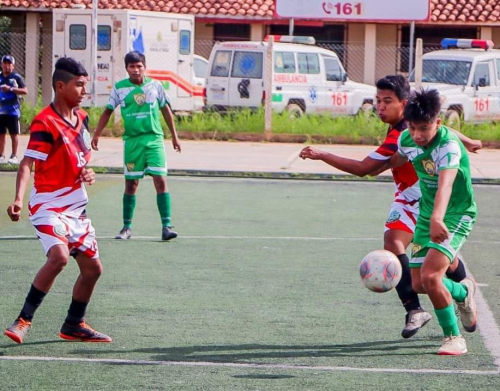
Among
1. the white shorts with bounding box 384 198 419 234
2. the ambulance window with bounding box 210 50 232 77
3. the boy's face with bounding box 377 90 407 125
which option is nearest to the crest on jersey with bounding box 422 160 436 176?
the boy's face with bounding box 377 90 407 125

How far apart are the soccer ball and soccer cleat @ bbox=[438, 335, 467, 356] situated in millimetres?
449

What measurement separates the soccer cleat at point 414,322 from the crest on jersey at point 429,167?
3.34ft

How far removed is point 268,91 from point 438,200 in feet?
53.7

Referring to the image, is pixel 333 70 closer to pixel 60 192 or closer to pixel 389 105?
pixel 389 105

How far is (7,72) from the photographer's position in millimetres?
17625

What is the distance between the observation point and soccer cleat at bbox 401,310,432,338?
22.3 ft

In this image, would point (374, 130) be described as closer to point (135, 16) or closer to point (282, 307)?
point (135, 16)

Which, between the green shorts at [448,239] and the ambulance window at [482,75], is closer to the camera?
the green shorts at [448,239]

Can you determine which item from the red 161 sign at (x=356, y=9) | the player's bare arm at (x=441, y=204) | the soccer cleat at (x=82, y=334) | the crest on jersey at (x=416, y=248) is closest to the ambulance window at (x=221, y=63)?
the red 161 sign at (x=356, y=9)

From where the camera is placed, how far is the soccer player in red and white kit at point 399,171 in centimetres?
690

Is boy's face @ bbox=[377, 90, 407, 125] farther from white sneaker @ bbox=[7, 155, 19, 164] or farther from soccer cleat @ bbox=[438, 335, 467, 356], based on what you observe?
white sneaker @ bbox=[7, 155, 19, 164]

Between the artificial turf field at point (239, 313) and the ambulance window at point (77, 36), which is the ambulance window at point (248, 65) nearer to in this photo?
the ambulance window at point (77, 36)

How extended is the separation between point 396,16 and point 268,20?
4.02 metres

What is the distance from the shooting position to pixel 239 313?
301 inches
